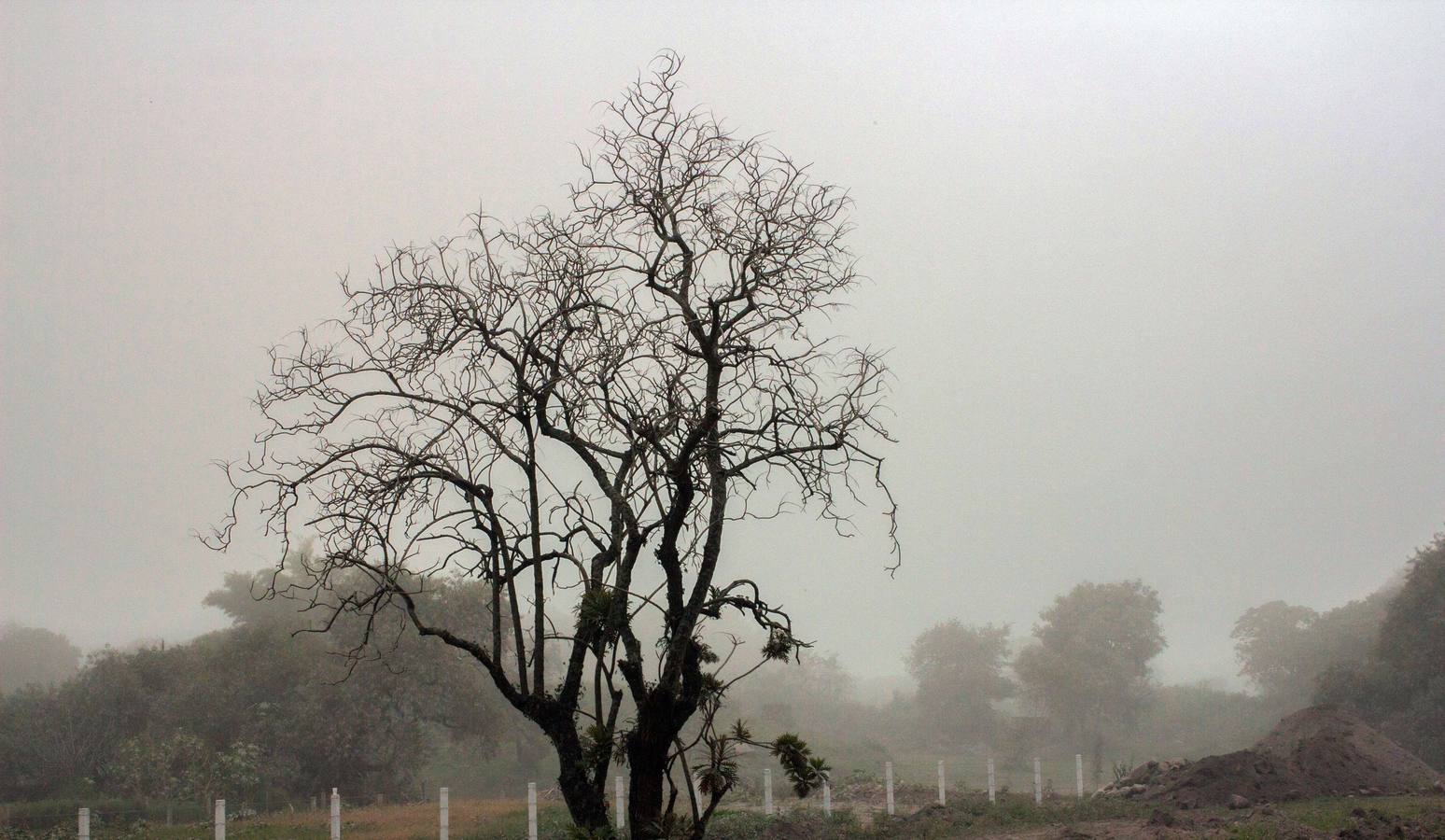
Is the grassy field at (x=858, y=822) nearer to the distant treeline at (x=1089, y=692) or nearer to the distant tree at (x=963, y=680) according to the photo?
the distant treeline at (x=1089, y=692)

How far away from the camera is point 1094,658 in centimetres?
4725

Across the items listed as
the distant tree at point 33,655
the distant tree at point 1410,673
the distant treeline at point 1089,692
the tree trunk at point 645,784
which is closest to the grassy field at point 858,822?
the tree trunk at point 645,784

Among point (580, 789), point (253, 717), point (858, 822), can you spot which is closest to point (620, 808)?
point (858, 822)

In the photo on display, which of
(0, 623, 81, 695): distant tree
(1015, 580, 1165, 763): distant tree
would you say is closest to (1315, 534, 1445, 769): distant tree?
(1015, 580, 1165, 763): distant tree

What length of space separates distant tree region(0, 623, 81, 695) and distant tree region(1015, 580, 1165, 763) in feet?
172

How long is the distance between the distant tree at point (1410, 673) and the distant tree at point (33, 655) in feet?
203

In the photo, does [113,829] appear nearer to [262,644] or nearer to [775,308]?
[262,644]

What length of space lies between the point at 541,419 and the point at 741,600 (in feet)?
7.28

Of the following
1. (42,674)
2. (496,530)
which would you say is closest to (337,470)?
(496,530)

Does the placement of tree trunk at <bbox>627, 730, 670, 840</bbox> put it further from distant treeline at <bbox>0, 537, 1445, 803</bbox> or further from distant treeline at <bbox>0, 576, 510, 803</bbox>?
distant treeline at <bbox>0, 576, 510, 803</bbox>

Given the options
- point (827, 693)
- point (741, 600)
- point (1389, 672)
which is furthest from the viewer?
point (827, 693)

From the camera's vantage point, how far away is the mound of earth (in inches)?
789

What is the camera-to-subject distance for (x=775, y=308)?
27.6 ft

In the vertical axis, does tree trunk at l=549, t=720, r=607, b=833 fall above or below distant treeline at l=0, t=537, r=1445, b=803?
above
